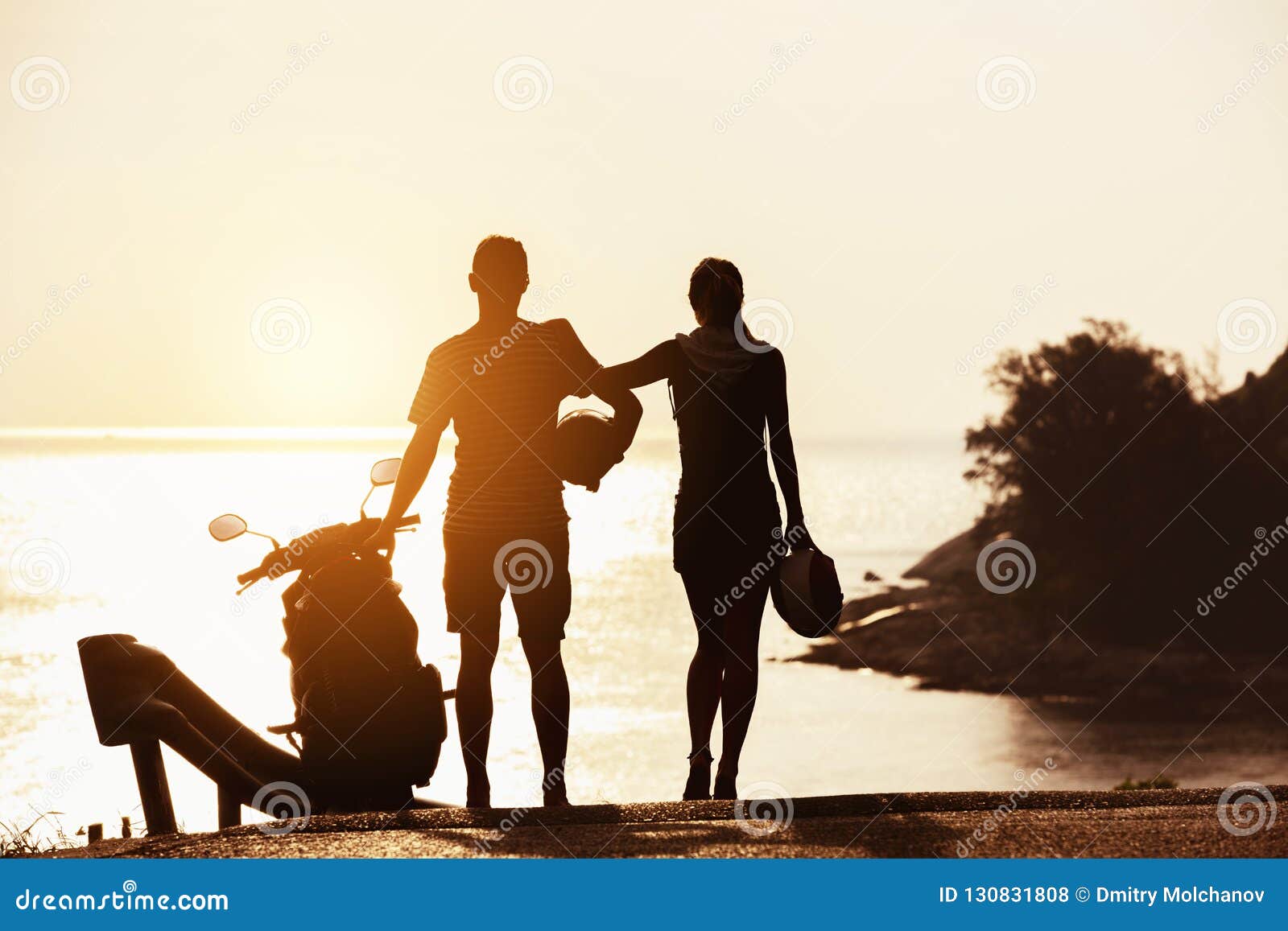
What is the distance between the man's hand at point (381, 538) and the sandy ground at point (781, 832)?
1.10 meters

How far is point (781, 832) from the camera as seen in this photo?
15.1 feet

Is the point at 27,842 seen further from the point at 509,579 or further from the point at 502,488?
the point at 502,488

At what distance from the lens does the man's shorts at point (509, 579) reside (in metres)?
5.27

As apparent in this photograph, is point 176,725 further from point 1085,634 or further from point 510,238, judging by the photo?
point 1085,634

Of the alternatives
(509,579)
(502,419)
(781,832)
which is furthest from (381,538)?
(781,832)

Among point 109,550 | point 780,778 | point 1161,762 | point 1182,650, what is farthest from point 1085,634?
point 109,550

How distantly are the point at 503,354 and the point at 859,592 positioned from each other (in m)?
77.7

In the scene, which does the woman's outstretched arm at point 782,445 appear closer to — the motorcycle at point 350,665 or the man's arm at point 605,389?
the man's arm at point 605,389

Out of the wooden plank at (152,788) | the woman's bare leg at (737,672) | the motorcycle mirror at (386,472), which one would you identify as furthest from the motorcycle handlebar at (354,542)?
the woman's bare leg at (737,672)

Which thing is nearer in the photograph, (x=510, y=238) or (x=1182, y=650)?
(x=510, y=238)

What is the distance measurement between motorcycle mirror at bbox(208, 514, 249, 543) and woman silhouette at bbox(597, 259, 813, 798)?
156 centimetres

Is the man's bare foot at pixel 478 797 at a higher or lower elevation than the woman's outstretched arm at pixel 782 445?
lower

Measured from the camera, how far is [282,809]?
560 cm

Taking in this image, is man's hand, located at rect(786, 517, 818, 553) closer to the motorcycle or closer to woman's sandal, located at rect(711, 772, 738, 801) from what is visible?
woman's sandal, located at rect(711, 772, 738, 801)
